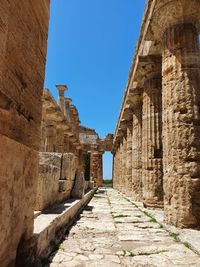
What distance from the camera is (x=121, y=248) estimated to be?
3664 mm

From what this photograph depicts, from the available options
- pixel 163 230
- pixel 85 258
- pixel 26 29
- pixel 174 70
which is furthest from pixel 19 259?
pixel 174 70

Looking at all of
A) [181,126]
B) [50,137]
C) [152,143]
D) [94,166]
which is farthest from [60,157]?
[94,166]

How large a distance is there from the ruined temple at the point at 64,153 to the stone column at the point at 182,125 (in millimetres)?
22

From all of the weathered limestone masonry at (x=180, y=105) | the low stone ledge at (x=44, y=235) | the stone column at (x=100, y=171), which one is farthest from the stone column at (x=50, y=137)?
the stone column at (x=100, y=171)

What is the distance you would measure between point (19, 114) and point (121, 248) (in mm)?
2584

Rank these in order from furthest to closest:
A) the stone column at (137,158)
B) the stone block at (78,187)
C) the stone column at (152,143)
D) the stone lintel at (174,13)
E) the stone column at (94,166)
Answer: the stone column at (94,166) → the stone column at (137,158) → the stone column at (152,143) → the stone block at (78,187) → the stone lintel at (174,13)

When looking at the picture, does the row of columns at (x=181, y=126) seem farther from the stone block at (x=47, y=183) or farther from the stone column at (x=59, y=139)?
the stone column at (x=59, y=139)

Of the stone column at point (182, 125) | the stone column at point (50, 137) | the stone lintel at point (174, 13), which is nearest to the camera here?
the stone column at point (182, 125)

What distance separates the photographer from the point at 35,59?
2824mm

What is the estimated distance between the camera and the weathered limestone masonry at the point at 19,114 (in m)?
2.03

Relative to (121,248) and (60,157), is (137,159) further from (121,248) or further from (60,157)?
(121,248)

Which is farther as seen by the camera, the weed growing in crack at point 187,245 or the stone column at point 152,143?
the stone column at point 152,143

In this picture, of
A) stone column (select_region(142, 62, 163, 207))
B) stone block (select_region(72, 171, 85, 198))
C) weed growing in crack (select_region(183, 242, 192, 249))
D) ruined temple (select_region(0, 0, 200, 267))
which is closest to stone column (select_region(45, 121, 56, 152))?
ruined temple (select_region(0, 0, 200, 267))

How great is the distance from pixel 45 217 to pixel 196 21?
5.92 meters
